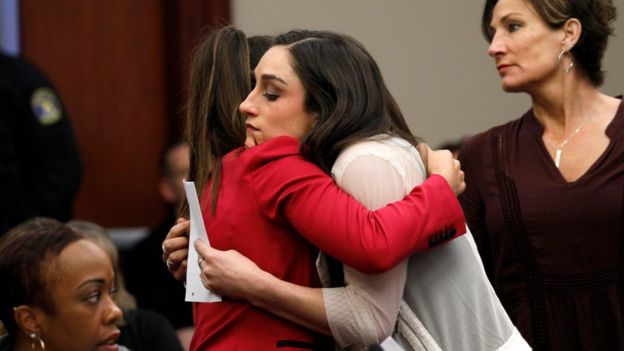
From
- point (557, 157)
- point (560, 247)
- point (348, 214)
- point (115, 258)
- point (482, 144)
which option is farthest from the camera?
point (115, 258)

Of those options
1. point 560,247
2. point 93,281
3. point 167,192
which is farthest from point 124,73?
point 560,247

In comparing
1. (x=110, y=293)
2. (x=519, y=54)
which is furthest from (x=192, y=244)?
(x=519, y=54)

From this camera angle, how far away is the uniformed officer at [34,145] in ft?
20.2

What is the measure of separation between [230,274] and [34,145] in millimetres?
3264

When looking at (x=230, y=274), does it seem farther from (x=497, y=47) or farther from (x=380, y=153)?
(x=497, y=47)

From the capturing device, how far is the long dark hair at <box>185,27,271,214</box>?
→ 345cm

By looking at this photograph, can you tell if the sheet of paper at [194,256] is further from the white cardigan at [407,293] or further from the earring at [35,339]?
the earring at [35,339]

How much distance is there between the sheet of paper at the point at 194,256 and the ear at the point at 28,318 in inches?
33.8

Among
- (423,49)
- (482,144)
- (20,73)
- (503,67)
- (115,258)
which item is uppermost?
(503,67)

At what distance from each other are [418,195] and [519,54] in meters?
1.08

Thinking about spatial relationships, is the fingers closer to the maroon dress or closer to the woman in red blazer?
the woman in red blazer

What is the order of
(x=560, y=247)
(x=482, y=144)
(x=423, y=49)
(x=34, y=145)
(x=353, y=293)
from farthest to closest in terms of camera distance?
1. (x=423, y=49)
2. (x=34, y=145)
3. (x=482, y=144)
4. (x=560, y=247)
5. (x=353, y=293)

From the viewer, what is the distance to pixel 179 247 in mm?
3545

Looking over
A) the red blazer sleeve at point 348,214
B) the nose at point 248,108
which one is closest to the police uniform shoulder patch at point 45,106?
the nose at point 248,108
